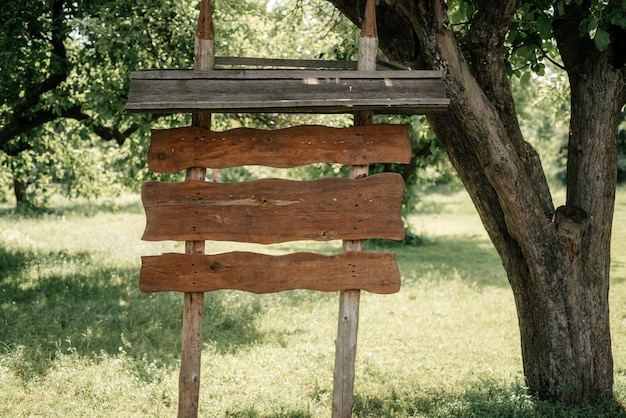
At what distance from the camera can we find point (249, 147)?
5.53 metres

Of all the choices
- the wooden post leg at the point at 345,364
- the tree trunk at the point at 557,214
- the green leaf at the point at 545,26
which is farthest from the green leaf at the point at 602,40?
the wooden post leg at the point at 345,364

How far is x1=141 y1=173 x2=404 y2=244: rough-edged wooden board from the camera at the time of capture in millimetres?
5520

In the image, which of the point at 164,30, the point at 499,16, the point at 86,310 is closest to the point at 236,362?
the point at 86,310

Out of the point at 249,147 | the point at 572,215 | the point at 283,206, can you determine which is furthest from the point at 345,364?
the point at 572,215

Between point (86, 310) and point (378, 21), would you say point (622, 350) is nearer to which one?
point (378, 21)

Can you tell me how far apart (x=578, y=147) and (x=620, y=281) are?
8916 mm

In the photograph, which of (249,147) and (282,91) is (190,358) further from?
(282,91)

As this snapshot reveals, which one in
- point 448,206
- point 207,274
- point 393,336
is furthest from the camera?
point 448,206

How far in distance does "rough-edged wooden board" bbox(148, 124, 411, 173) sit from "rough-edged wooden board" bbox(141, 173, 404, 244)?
17 cm

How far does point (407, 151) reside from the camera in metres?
5.59

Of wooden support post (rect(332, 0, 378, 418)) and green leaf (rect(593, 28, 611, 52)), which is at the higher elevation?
green leaf (rect(593, 28, 611, 52))

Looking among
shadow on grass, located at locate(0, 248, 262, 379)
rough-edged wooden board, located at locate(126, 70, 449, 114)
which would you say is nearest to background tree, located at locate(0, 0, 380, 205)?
shadow on grass, located at locate(0, 248, 262, 379)

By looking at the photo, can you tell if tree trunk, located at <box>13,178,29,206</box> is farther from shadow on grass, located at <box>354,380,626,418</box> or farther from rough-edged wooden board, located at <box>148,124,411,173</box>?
rough-edged wooden board, located at <box>148,124,411,173</box>

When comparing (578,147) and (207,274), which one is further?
(578,147)
